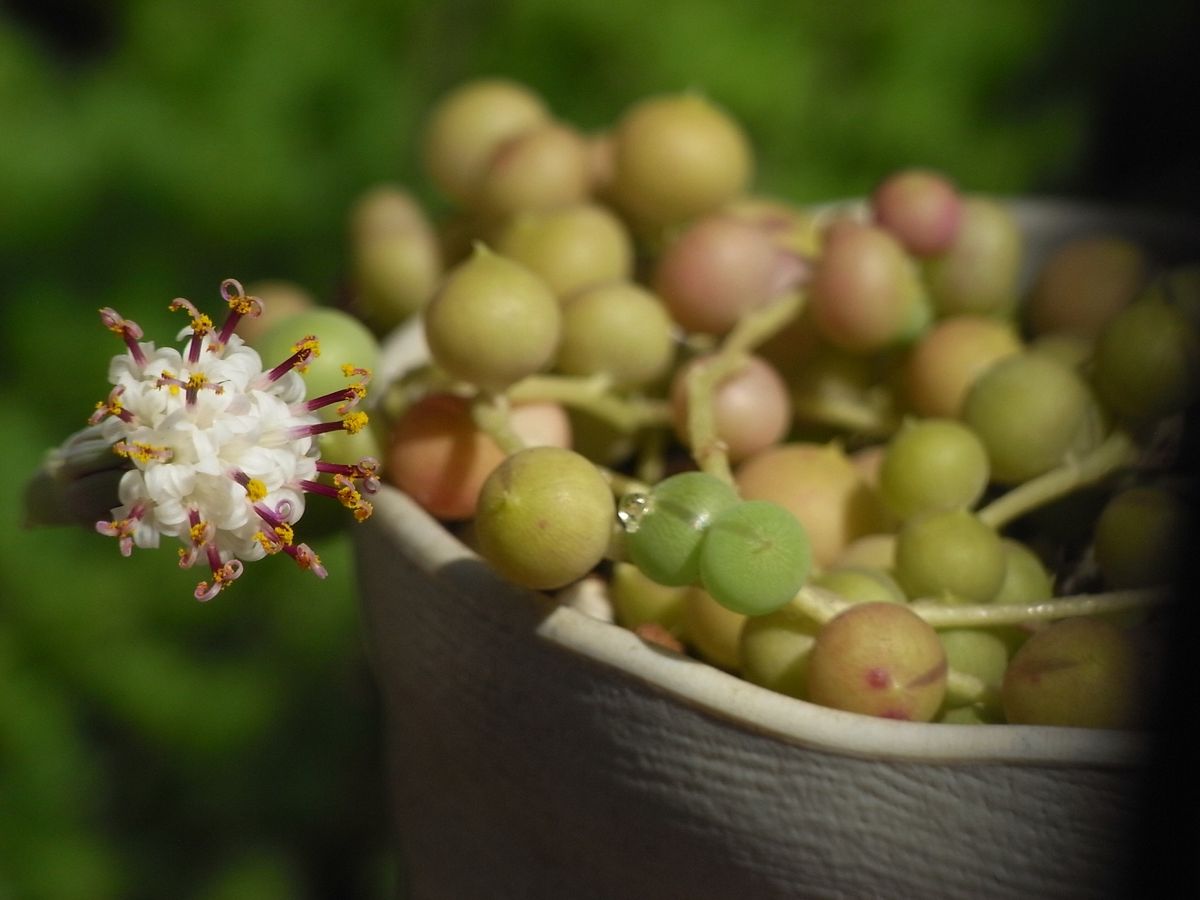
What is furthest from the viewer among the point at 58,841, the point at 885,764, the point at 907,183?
the point at 58,841

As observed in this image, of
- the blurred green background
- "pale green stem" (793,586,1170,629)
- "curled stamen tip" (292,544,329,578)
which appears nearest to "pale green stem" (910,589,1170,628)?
"pale green stem" (793,586,1170,629)

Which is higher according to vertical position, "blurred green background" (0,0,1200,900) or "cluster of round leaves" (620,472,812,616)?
"cluster of round leaves" (620,472,812,616)

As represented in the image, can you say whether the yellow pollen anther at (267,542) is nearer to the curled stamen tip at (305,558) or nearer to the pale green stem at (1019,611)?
the curled stamen tip at (305,558)

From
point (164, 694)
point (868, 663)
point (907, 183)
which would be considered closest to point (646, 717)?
point (868, 663)

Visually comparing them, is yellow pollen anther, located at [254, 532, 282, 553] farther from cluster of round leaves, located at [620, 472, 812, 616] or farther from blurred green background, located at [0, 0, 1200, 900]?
blurred green background, located at [0, 0, 1200, 900]

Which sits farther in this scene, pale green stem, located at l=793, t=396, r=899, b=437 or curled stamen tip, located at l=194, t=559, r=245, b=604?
pale green stem, located at l=793, t=396, r=899, b=437

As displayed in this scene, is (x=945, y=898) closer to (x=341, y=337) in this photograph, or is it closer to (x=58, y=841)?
(x=341, y=337)

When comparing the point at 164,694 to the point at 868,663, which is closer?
the point at 868,663
